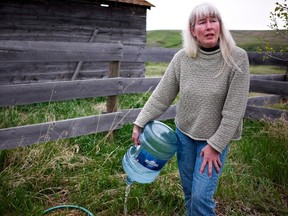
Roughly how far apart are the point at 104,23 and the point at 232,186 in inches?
352

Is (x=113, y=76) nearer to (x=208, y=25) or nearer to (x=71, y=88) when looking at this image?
(x=71, y=88)

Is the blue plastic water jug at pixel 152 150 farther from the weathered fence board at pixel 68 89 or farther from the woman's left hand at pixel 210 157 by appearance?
the weathered fence board at pixel 68 89

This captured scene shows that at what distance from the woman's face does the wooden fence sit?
7.64 ft

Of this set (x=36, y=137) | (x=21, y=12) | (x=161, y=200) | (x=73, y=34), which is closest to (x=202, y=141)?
(x=161, y=200)

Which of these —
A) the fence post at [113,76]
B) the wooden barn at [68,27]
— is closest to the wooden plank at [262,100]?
the fence post at [113,76]

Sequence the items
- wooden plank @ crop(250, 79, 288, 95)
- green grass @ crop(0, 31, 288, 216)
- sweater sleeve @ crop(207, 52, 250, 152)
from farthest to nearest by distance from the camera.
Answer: wooden plank @ crop(250, 79, 288, 95)
green grass @ crop(0, 31, 288, 216)
sweater sleeve @ crop(207, 52, 250, 152)

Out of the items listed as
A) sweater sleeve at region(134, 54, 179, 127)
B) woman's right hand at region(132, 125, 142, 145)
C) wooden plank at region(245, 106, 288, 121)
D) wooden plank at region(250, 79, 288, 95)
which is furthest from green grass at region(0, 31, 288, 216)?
wooden plank at region(250, 79, 288, 95)

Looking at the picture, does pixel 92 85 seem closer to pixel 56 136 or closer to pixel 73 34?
pixel 56 136

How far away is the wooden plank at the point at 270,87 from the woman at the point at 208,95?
4.49m

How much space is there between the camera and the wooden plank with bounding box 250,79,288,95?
640cm

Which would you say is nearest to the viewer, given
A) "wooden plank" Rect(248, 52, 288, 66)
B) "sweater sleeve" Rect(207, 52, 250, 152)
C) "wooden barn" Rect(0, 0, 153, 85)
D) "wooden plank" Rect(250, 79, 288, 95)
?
"sweater sleeve" Rect(207, 52, 250, 152)

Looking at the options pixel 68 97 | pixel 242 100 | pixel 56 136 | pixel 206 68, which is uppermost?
pixel 206 68

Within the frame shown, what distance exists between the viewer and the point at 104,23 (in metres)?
11.4

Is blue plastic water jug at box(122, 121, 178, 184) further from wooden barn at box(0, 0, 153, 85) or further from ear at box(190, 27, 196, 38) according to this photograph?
wooden barn at box(0, 0, 153, 85)
